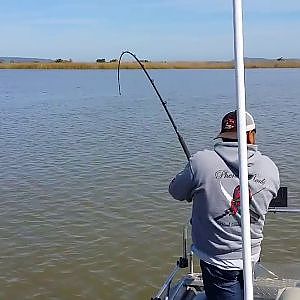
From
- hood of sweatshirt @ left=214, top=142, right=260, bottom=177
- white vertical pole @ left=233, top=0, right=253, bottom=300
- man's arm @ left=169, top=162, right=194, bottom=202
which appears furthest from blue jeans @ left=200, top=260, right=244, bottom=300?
white vertical pole @ left=233, top=0, right=253, bottom=300

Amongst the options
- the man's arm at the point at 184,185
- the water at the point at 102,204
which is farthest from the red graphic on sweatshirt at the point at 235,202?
the water at the point at 102,204

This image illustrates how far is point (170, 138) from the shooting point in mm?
15805

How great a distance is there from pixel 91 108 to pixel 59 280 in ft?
59.1

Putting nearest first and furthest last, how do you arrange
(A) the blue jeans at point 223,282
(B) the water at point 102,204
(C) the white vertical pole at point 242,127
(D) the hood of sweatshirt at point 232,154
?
(C) the white vertical pole at point 242,127, (D) the hood of sweatshirt at point 232,154, (A) the blue jeans at point 223,282, (B) the water at point 102,204

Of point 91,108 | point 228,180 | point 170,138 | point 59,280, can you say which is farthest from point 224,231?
point 91,108

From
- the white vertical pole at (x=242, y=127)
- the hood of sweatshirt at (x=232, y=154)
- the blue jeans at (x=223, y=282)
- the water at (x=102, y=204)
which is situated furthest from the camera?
the water at (x=102, y=204)

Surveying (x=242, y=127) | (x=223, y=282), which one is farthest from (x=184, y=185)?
(x=242, y=127)

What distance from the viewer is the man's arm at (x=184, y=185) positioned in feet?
9.36

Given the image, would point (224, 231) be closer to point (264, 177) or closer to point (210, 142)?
point (264, 177)

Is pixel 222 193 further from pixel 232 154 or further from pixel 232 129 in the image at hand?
pixel 232 129

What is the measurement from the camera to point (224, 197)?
2.82 meters

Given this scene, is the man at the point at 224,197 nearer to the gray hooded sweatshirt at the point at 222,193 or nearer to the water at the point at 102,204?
the gray hooded sweatshirt at the point at 222,193

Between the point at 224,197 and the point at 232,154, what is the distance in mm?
217

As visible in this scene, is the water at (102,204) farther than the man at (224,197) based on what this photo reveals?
Yes
